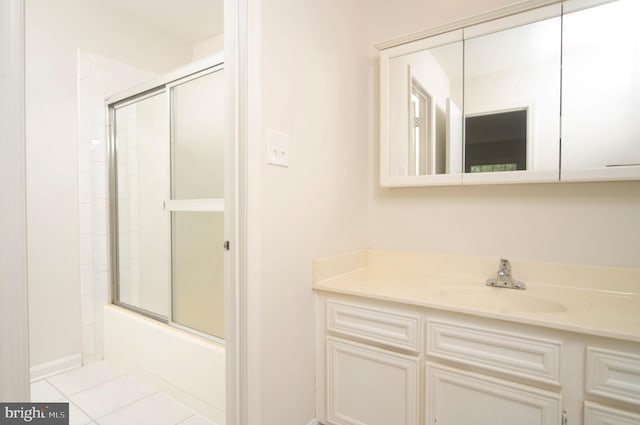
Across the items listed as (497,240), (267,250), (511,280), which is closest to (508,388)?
(511,280)

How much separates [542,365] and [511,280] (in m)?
0.49

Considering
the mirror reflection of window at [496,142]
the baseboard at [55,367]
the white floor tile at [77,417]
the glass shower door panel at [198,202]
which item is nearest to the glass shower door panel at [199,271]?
the glass shower door panel at [198,202]

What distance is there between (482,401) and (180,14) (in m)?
2.98

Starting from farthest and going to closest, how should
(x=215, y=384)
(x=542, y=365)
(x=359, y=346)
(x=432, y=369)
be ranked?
1. (x=215, y=384)
2. (x=359, y=346)
3. (x=432, y=369)
4. (x=542, y=365)

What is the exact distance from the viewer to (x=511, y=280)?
1.43 m

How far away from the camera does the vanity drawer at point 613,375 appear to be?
2.93 feet

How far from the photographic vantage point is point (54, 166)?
6.60 ft

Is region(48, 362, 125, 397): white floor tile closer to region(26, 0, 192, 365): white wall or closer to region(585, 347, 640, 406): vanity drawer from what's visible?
region(26, 0, 192, 365): white wall

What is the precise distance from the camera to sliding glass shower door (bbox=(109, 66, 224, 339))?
6.02ft

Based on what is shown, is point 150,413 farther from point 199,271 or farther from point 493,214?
point 493,214

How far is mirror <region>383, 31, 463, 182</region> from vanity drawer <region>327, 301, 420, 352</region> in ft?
2.35

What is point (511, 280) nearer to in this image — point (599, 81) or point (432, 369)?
point (432, 369)

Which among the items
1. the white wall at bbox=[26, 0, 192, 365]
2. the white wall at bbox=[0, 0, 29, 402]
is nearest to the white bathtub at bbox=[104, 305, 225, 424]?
the white wall at bbox=[26, 0, 192, 365]

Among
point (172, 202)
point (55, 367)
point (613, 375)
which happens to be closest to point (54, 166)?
point (172, 202)
